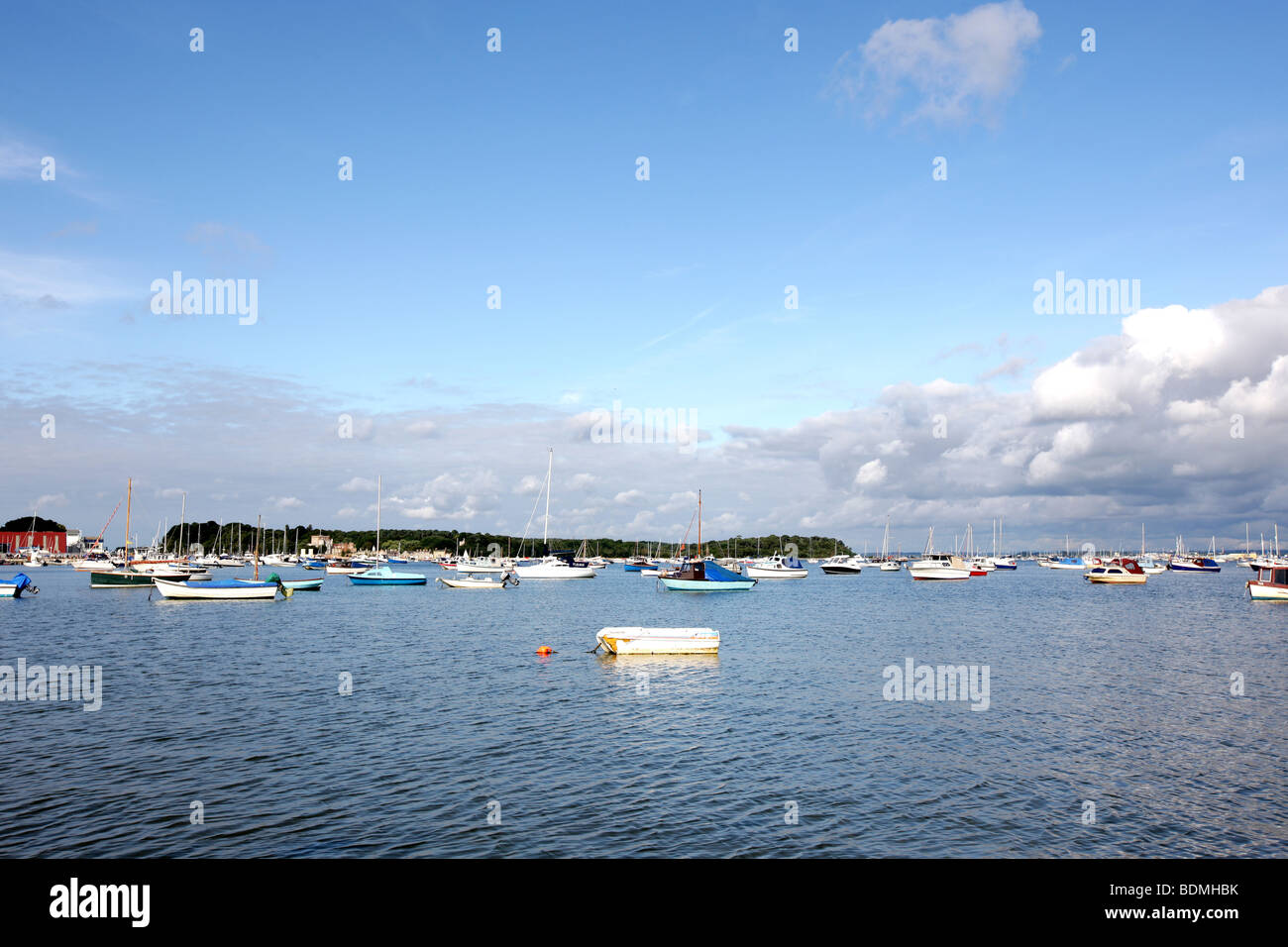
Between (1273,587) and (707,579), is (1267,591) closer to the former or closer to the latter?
(1273,587)

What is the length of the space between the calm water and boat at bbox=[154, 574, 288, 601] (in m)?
33.5

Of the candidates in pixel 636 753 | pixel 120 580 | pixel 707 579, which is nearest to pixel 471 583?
pixel 707 579

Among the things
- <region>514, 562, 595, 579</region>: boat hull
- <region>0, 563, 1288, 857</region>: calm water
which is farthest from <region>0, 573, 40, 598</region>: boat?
<region>514, 562, 595, 579</region>: boat hull

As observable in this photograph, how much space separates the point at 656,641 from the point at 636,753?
71.4 feet

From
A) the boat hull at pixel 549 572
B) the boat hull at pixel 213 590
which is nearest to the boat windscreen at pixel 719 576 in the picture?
the boat hull at pixel 549 572

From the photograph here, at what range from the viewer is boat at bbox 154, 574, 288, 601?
284ft

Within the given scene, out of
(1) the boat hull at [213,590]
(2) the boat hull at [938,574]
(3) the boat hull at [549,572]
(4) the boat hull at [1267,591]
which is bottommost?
(2) the boat hull at [938,574]

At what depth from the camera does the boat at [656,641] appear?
45719 millimetres

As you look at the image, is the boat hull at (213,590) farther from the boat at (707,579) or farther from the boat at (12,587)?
the boat at (707,579)

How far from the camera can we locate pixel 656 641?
4641cm

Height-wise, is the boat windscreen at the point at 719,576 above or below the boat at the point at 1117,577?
above

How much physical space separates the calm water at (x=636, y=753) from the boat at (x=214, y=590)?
3349 cm

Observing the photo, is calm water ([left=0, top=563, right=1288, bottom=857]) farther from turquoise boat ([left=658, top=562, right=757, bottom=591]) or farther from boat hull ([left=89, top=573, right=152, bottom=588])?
boat hull ([left=89, top=573, right=152, bottom=588])
